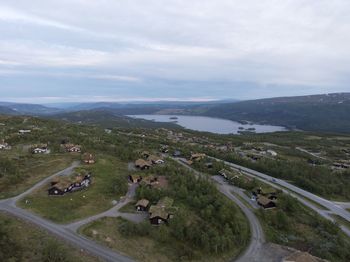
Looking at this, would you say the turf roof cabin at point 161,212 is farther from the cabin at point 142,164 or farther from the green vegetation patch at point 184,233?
the cabin at point 142,164

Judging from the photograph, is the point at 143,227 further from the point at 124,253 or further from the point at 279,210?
the point at 279,210

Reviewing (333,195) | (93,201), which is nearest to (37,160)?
(93,201)

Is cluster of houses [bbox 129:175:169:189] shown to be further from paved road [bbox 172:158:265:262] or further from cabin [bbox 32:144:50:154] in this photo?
cabin [bbox 32:144:50:154]

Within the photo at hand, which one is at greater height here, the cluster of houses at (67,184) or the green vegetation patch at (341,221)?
the cluster of houses at (67,184)

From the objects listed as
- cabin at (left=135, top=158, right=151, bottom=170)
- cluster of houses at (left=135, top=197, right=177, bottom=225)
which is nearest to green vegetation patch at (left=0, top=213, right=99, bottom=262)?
cluster of houses at (left=135, top=197, right=177, bottom=225)

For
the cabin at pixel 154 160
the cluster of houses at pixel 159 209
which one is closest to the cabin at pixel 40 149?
the cabin at pixel 154 160
